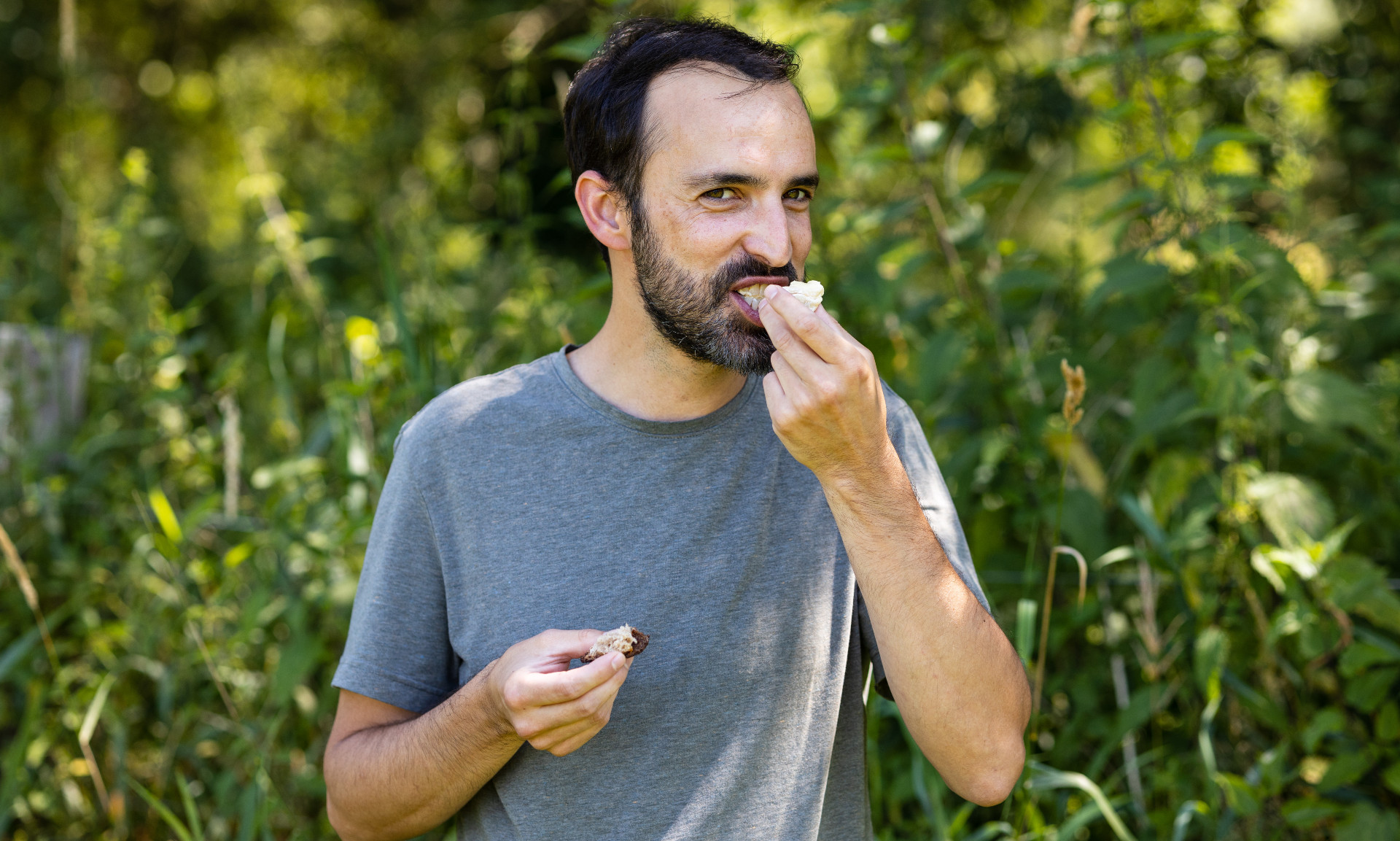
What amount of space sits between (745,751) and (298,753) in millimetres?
1498

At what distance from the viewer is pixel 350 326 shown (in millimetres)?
2506

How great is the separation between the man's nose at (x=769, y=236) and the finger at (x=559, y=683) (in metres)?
0.66

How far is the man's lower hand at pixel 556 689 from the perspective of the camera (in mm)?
→ 1307

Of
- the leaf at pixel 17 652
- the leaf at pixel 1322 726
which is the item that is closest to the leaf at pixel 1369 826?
the leaf at pixel 1322 726

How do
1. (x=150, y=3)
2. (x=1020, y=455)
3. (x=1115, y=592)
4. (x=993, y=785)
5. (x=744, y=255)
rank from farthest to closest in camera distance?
(x=150, y=3) < (x=1115, y=592) < (x=1020, y=455) < (x=744, y=255) < (x=993, y=785)

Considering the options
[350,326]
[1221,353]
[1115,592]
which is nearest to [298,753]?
[350,326]

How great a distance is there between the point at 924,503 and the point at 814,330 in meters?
0.43

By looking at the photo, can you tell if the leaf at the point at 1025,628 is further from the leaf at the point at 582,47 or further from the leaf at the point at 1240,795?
the leaf at the point at 582,47

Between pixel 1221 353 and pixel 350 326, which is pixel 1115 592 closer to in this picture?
pixel 1221 353

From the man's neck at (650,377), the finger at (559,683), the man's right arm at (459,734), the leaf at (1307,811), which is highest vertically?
the man's neck at (650,377)

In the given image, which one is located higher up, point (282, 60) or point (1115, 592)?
point (282, 60)

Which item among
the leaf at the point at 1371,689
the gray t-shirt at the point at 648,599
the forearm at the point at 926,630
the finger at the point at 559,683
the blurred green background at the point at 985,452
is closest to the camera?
the finger at the point at 559,683

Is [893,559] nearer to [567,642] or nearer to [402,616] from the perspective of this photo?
[567,642]

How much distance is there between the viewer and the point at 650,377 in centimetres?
173
